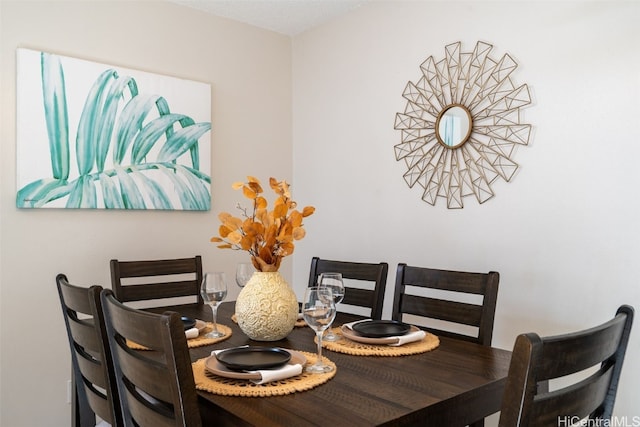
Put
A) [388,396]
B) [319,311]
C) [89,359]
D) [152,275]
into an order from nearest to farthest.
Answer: [388,396] → [319,311] → [89,359] → [152,275]

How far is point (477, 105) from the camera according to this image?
2.53 metres

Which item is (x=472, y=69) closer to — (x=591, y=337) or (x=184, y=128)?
(x=184, y=128)

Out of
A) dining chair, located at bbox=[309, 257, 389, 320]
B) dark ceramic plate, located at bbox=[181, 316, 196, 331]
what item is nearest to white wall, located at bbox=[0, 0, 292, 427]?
dining chair, located at bbox=[309, 257, 389, 320]

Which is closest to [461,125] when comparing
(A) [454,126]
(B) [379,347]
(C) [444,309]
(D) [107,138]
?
(A) [454,126]

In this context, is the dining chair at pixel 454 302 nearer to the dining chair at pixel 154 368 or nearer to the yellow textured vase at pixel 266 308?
the yellow textured vase at pixel 266 308

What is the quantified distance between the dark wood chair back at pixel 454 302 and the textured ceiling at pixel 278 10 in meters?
1.86

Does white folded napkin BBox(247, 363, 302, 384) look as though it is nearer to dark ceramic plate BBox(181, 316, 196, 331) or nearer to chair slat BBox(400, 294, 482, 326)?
dark ceramic plate BBox(181, 316, 196, 331)

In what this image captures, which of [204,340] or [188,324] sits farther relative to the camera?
[188,324]

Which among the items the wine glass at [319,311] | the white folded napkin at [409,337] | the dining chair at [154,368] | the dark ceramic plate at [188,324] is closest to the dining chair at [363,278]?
the white folded napkin at [409,337]

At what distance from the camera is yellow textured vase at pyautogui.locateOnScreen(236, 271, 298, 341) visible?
5.47 feet

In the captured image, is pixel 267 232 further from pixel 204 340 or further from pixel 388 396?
pixel 388 396

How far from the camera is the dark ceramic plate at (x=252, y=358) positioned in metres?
1.31

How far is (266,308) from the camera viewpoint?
5.46 ft

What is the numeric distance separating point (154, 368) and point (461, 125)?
2006 millimetres
